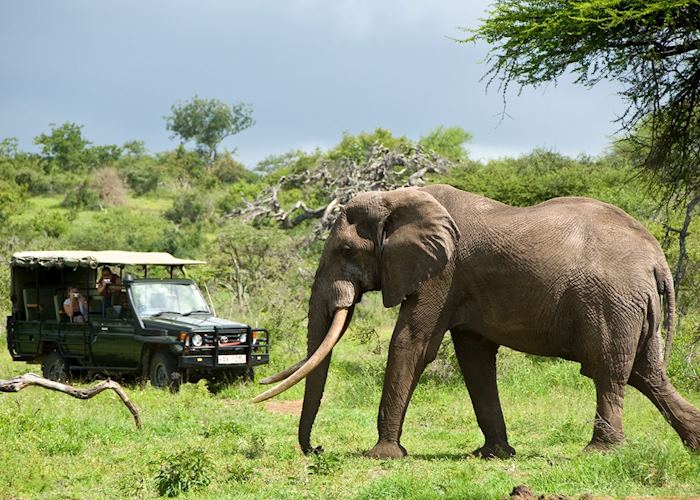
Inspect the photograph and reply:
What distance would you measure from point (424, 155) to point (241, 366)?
63.3ft

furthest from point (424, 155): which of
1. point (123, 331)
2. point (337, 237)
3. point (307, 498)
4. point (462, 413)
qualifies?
point (307, 498)

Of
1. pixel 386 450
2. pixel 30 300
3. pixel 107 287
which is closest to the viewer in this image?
pixel 386 450

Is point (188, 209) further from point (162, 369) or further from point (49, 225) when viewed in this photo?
point (162, 369)

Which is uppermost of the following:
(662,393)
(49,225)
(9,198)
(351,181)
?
(9,198)

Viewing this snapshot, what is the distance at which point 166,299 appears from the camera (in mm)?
16188

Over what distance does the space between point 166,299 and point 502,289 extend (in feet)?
27.2

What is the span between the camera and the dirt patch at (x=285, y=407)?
46.0 ft

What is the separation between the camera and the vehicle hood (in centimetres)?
1488

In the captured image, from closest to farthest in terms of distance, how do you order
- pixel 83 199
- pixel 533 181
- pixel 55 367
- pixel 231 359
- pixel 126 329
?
pixel 231 359 → pixel 126 329 → pixel 55 367 → pixel 533 181 → pixel 83 199

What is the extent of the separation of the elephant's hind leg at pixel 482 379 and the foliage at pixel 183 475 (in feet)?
9.03

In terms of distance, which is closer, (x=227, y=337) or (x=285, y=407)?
(x=285, y=407)

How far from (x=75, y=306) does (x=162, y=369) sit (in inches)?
116

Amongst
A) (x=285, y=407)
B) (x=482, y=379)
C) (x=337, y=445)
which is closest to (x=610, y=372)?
(x=482, y=379)

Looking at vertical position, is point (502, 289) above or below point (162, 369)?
above
